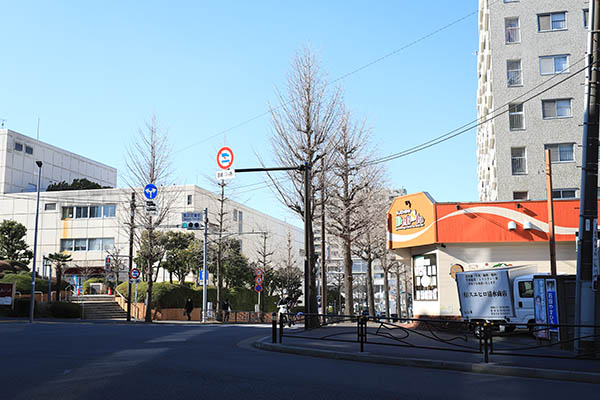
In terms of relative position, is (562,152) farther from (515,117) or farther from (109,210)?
(109,210)

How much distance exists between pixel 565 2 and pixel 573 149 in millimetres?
9793

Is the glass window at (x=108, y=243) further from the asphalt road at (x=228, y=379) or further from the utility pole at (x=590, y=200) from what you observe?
the utility pole at (x=590, y=200)

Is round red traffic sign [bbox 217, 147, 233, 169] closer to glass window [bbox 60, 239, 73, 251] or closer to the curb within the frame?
the curb

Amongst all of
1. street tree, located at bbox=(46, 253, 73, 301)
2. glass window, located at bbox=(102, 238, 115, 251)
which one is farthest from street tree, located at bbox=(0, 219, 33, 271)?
glass window, located at bbox=(102, 238, 115, 251)

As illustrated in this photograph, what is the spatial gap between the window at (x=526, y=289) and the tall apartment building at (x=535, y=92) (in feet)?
55.2

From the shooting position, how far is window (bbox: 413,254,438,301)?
24312 millimetres

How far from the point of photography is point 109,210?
6538 cm

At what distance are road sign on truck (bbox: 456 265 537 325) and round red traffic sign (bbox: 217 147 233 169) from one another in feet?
30.1

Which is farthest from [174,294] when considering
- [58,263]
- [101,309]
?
[58,263]

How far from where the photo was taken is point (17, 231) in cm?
5812

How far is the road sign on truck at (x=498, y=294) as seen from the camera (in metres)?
21.1

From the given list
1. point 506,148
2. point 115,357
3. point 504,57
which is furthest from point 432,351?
point 504,57

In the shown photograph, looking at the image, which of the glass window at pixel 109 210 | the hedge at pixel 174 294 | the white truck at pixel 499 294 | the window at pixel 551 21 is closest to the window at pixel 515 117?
the window at pixel 551 21

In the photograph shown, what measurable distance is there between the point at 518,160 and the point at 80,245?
47.7 metres
